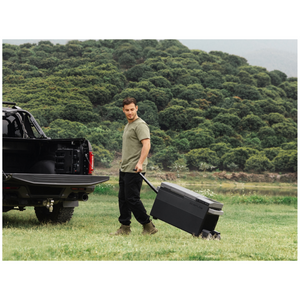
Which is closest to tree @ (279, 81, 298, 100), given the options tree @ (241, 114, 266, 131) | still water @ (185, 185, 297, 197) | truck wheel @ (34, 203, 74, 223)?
tree @ (241, 114, 266, 131)

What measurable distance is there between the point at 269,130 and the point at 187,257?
1961 inches

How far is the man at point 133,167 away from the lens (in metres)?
6.15

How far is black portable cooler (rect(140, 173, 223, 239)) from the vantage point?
19.4 feet

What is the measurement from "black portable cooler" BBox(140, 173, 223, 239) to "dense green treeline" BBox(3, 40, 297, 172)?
101ft

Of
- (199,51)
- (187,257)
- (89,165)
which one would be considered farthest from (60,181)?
(199,51)

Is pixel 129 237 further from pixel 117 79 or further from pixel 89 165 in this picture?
pixel 117 79

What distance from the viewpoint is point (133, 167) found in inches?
245

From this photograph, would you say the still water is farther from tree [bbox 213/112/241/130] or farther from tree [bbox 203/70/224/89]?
tree [bbox 203/70/224/89]

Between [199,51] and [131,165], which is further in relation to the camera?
[199,51]

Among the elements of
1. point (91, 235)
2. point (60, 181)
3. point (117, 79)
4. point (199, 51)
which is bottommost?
point (91, 235)

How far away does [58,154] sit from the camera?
736cm

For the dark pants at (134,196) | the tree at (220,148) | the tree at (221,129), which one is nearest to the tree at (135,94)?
the tree at (221,129)

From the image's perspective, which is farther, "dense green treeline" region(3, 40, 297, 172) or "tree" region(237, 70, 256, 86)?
"tree" region(237, 70, 256, 86)

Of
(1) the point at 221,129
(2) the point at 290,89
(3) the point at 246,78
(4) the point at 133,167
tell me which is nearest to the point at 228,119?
(1) the point at 221,129
